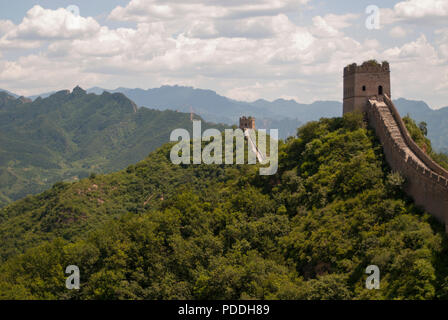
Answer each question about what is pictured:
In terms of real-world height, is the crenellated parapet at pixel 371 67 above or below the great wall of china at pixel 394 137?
above

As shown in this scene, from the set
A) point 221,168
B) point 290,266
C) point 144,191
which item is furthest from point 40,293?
point 144,191

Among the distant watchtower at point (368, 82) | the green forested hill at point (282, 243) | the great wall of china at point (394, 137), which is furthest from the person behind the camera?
the distant watchtower at point (368, 82)

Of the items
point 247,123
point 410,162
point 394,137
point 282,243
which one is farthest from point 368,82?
point 247,123

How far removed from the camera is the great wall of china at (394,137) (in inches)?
1630

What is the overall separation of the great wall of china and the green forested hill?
102cm

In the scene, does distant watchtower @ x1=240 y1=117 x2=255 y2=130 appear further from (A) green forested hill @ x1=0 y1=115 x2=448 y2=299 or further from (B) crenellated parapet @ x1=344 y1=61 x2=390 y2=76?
(B) crenellated parapet @ x1=344 y1=61 x2=390 y2=76

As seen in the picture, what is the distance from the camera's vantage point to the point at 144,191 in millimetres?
118438

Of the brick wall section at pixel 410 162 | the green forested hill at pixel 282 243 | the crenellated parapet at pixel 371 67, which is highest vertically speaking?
the crenellated parapet at pixel 371 67

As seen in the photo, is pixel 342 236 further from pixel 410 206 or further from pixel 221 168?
pixel 221 168

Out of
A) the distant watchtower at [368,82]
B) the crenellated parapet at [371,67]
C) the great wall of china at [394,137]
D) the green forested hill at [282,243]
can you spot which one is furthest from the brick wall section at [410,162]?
the crenellated parapet at [371,67]

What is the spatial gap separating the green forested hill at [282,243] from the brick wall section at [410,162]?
891 mm

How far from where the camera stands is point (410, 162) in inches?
1791

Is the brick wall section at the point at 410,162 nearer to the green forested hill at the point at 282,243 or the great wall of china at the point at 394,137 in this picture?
the great wall of china at the point at 394,137

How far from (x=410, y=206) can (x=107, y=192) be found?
275ft
